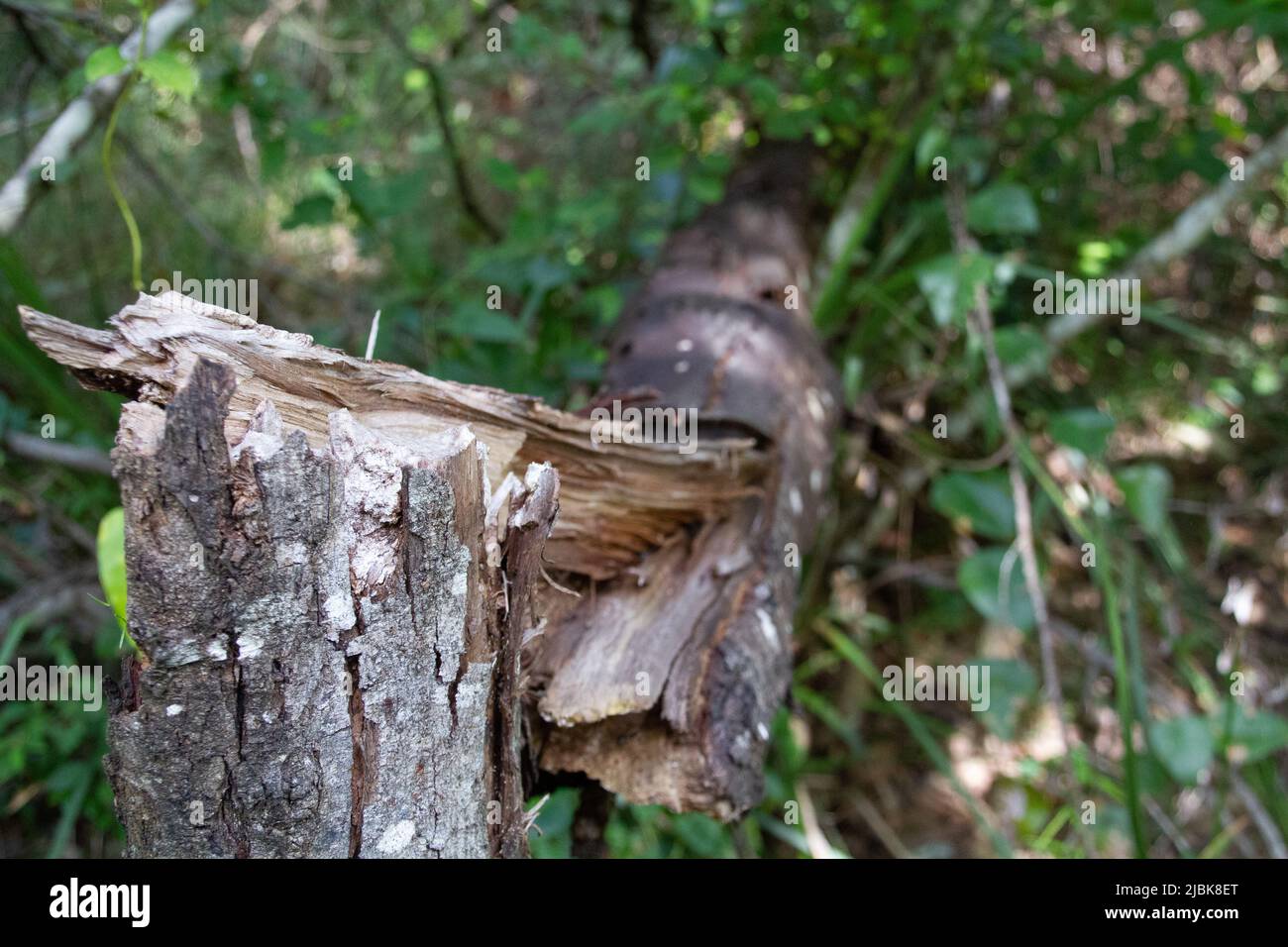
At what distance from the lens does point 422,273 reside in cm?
221

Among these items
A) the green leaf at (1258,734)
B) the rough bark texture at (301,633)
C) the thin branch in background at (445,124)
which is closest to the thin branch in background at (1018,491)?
the green leaf at (1258,734)

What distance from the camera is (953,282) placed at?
1766 mm

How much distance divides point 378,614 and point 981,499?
1.52m

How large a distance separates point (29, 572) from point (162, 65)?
55.6 inches

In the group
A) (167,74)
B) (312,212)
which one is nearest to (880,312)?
(312,212)

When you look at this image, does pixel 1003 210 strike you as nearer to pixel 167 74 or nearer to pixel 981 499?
pixel 981 499

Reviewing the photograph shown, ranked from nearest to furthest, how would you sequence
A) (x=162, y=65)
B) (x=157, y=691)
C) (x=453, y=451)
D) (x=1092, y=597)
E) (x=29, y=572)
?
(x=157, y=691) < (x=453, y=451) < (x=162, y=65) < (x=29, y=572) < (x=1092, y=597)

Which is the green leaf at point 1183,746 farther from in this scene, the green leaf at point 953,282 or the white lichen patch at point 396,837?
the white lichen patch at point 396,837

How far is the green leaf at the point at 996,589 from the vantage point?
1.86 meters

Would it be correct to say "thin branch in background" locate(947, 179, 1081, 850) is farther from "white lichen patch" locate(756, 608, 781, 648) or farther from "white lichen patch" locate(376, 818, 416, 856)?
"white lichen patch" locate(376, 818, 416, 856)

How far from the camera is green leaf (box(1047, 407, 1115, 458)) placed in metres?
1.82

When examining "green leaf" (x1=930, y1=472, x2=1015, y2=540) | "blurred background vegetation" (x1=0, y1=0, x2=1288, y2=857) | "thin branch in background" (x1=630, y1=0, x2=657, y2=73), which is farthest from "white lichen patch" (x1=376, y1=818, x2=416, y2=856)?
"thin branch in background" (x1=630, y1=0, x2=657, y2=73)
